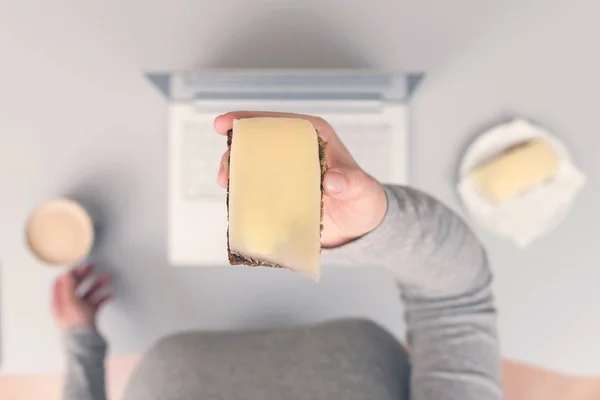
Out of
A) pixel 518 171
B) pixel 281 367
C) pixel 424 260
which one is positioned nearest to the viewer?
pixel 424 260

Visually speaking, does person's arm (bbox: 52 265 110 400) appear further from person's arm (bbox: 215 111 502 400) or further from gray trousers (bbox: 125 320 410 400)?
person's arm (bbox: 215 111 502 400)

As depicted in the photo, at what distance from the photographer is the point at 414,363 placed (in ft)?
1.96

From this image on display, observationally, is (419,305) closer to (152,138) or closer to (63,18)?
(152,138)

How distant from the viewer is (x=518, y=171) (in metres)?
0.79

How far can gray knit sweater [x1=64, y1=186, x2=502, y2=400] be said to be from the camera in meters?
0.51

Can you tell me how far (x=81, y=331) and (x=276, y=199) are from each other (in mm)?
550

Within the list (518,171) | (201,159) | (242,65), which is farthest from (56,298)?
(518,171)

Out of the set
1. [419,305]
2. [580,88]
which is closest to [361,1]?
[580,88]

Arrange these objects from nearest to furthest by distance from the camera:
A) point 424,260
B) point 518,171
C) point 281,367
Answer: point 424,260, point 281,367, point 518,171

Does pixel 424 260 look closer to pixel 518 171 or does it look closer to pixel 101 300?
pixel 518 171

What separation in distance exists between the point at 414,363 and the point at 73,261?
1.71ft

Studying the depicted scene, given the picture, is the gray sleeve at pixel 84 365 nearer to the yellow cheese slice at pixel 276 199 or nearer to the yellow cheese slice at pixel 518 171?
the yellow cheese slice at pixel 276 199

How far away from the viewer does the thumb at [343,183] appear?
16.6 inches

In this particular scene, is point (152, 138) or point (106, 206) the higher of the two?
point (152, 138)
